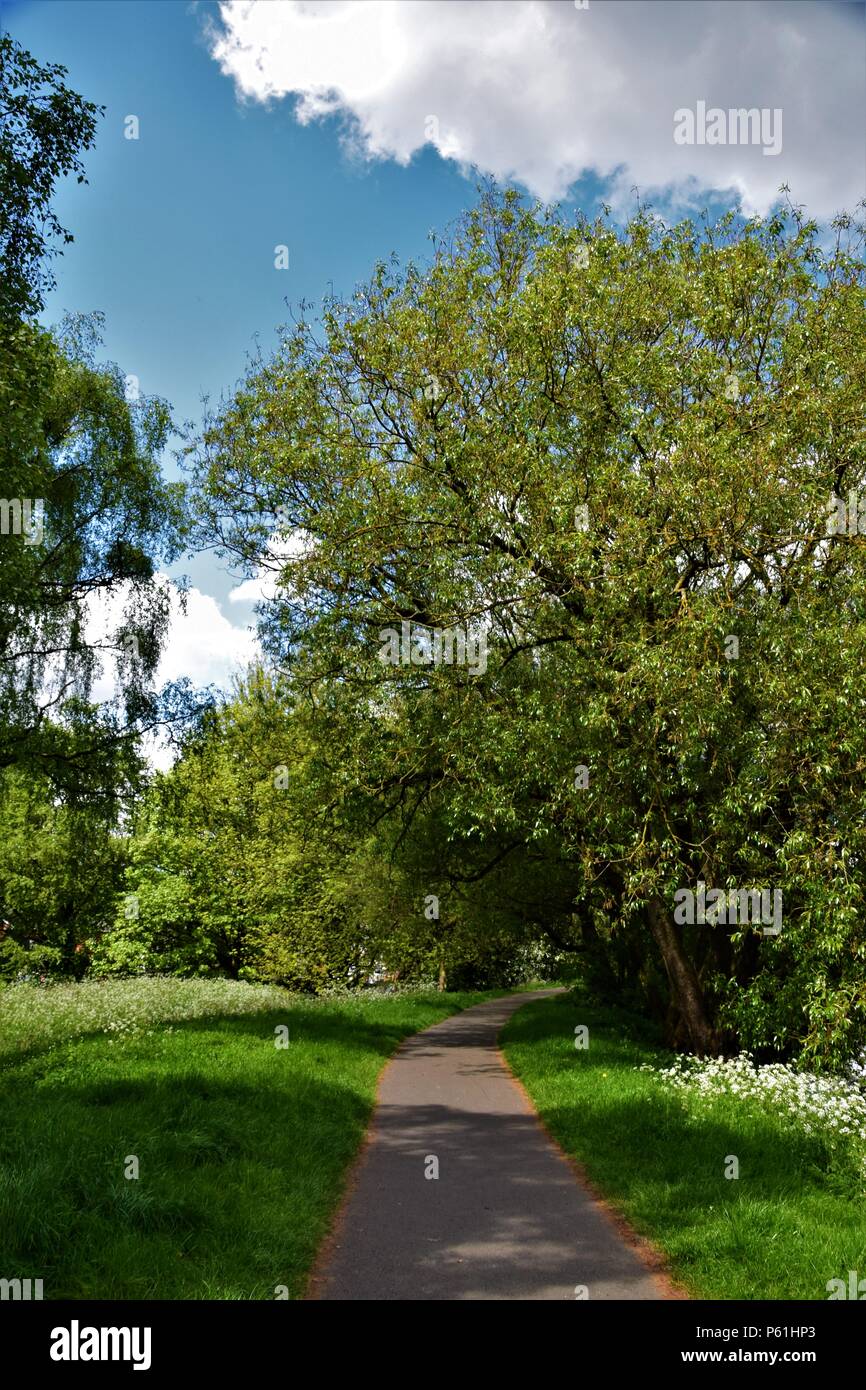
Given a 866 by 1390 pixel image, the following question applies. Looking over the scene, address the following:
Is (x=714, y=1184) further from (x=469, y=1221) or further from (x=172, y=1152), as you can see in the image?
(x=172, y=1152)

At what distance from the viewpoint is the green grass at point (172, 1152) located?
578 cm

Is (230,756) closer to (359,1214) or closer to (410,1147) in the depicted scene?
(410,1147)

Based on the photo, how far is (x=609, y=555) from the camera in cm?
1241

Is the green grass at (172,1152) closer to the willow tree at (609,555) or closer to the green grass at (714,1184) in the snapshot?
the green grass at (714,1184)

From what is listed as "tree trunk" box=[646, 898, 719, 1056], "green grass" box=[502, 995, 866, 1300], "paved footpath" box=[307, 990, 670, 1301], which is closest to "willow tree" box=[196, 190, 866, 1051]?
"tree trunk" box=[646, 898, 719, 1056]

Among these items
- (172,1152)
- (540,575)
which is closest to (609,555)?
(540,575)

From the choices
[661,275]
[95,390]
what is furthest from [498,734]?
[95,390]

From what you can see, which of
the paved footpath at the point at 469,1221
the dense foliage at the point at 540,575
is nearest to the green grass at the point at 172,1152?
the paved footpath at the point at 469,1221

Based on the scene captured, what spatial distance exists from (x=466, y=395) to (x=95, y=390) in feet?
33.7

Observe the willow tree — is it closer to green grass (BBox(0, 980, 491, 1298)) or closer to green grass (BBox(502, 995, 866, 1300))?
green grass (BBox(502, 995, 866, 1300))

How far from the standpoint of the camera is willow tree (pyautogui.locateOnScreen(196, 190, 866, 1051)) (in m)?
11.4

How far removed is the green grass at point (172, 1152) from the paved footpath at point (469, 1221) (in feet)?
1.11

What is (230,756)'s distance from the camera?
A: 36.7m

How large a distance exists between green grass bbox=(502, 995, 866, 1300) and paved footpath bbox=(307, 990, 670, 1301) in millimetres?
362
